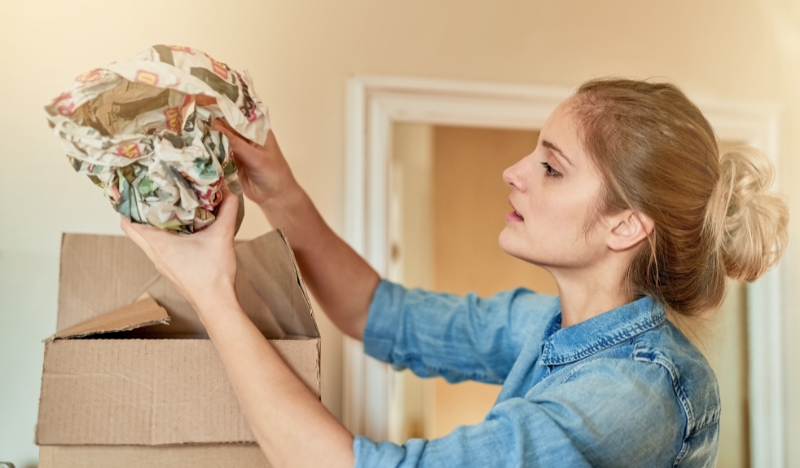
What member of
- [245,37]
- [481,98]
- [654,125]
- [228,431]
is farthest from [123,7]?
[654,125]

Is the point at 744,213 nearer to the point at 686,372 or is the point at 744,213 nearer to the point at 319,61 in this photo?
the point at 686,372

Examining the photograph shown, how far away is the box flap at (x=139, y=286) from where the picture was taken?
798mm

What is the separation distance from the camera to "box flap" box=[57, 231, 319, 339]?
80cm

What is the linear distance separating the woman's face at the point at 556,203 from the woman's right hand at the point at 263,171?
359mm

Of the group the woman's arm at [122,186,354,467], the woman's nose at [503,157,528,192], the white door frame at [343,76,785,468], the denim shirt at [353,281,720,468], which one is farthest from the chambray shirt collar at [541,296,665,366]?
the white door frame at [343,76,785,468]

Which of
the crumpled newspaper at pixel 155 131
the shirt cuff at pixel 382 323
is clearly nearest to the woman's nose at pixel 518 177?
the shirt cuff at pixel 382 323

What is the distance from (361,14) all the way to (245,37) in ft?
0.81

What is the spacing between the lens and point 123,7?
1101 millimetres

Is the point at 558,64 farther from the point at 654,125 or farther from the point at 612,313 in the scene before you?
the point at 612,313

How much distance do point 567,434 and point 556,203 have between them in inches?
13.7

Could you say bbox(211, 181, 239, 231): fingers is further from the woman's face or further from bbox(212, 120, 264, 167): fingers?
the woman's face

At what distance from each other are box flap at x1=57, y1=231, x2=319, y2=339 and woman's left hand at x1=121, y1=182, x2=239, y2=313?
7 cm

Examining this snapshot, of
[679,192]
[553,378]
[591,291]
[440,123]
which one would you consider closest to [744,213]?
[679,192]

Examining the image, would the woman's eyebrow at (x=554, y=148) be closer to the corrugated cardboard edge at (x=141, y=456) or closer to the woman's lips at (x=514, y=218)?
the woman's lips at (x=514, y=218)
